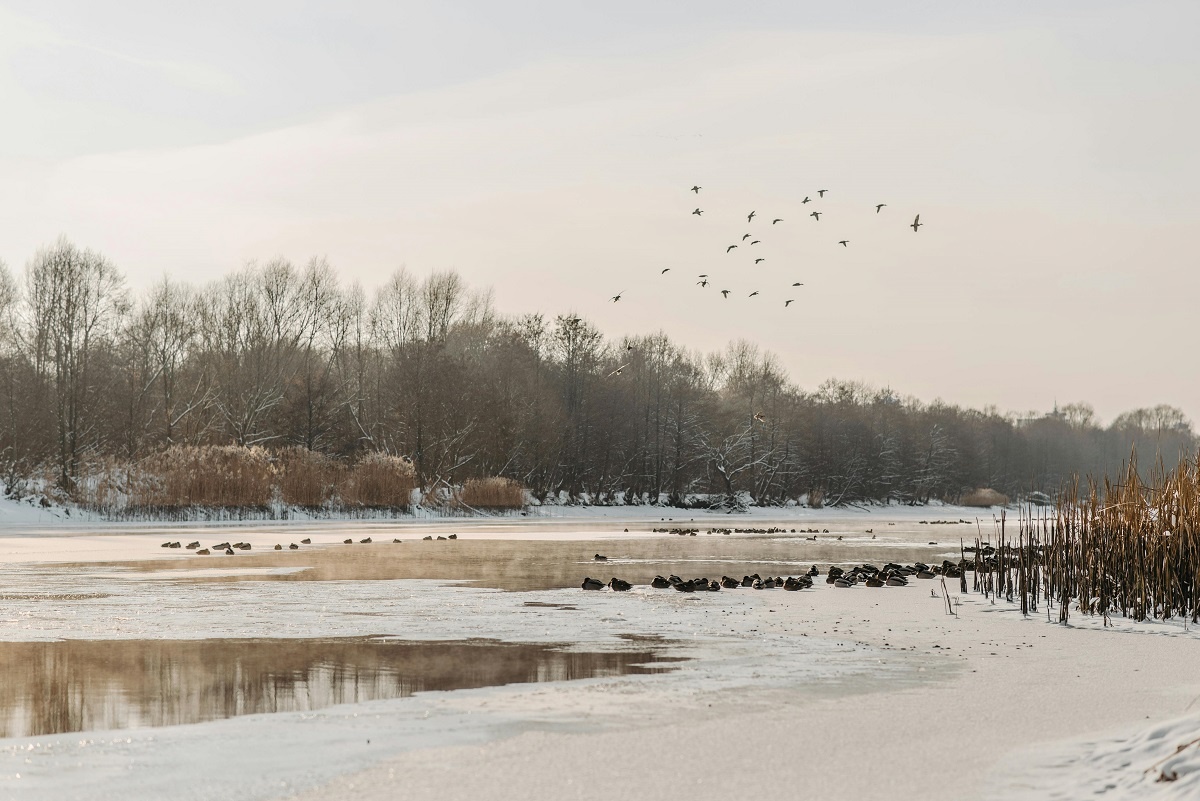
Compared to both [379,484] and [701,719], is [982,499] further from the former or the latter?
[701,719]

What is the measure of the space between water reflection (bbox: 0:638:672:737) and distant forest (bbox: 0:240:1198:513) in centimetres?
2749

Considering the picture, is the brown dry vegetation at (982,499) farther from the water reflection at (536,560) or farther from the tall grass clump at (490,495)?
the water reflection at (536,560)

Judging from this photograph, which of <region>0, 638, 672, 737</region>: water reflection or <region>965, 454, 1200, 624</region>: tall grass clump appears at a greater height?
<region>965, 454, 1200, 624</region>: tall grass clump

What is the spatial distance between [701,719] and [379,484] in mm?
34407

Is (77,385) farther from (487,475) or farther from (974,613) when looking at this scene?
(974,613)

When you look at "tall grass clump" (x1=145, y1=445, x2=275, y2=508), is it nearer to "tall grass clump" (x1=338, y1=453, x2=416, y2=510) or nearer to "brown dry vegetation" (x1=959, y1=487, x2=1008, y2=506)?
"tall grass clump" (x1=338, y1=453, x2=416, y2=510)

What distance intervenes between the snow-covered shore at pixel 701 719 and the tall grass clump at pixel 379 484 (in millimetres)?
27220

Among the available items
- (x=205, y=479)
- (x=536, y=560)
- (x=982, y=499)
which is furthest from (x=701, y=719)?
(x=982, y=499)

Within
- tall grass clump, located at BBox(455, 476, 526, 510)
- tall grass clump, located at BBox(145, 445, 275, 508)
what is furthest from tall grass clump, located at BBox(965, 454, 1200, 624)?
tall grass clump, located at BBox(455, 476, 526, 510)


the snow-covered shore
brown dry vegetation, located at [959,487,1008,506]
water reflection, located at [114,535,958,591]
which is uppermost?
the snow-covered shore

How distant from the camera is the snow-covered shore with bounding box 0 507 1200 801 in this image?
5.00m

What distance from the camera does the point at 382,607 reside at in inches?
467

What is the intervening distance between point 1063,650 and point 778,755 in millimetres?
4761

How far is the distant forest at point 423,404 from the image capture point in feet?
150
